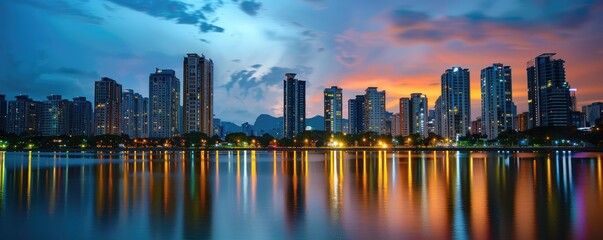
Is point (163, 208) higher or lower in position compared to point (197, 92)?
lower

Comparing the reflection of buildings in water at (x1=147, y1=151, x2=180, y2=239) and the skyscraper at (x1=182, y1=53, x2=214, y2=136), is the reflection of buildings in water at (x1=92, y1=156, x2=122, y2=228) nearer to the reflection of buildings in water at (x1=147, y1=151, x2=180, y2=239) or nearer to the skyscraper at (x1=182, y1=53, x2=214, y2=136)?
the reflection of buildings in water at (x1=147, y1=151, x2=180, y2=239)

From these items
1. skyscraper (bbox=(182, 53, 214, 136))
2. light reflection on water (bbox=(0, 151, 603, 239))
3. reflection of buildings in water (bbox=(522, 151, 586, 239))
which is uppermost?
skyscraper (bbox=(182, 53, 214, 136))

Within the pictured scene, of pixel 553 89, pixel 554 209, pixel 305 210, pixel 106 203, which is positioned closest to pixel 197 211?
pixel 305 210

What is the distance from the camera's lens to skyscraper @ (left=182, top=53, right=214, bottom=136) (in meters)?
176

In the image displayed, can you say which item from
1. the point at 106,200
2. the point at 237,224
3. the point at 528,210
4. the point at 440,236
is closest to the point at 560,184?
the point at 528,210

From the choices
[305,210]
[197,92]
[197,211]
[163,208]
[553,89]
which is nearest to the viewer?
[197,211]

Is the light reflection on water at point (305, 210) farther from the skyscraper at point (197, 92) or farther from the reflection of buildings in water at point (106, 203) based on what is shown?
the skyscraper at point (197, 92)

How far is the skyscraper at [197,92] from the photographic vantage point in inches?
6929

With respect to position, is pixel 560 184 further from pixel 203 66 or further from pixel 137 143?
pixel 137 143

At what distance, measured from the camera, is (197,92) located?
177m

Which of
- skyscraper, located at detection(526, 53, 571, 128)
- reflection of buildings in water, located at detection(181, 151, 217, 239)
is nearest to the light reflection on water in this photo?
reflection of buildings in water, located at detection(181, 151, 217, 239)

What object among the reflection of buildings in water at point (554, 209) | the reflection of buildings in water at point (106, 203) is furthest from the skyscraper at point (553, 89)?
the reflection of buildings in water at point (106, 203)

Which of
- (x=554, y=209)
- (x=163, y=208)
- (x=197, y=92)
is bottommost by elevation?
(x=554, y=209)

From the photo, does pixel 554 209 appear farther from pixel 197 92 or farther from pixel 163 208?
pixel 197 92
